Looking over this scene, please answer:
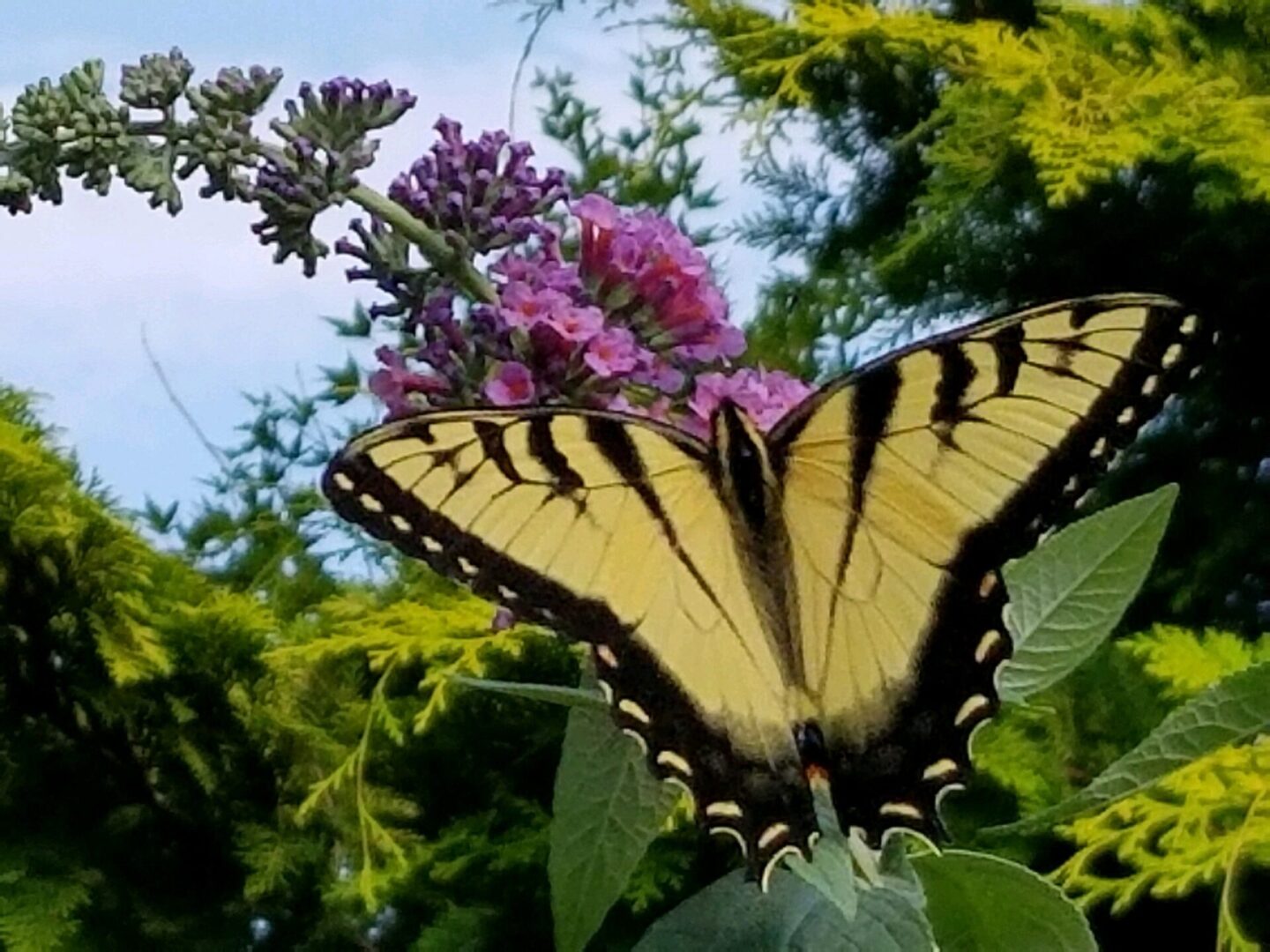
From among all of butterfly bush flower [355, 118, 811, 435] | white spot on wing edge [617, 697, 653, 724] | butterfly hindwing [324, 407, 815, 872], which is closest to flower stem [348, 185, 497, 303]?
butterfly bush flower [355, 118, 811, 435]

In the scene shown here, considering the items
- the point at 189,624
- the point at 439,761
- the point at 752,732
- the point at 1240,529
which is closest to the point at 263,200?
the point at 752,732

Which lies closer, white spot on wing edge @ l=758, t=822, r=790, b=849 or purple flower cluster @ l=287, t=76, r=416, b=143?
white spot on wing edge @ l=758, t=822, r=790, b=849

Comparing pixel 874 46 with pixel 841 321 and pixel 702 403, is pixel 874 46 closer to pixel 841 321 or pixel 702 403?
pixel 841 321

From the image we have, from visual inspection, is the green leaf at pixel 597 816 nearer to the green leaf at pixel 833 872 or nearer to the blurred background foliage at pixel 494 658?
the green leaf at pixel 833 872

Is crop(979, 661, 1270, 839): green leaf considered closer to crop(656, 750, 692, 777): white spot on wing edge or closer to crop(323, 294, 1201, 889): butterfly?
crop(323, 294, 1201, 889): butterfly

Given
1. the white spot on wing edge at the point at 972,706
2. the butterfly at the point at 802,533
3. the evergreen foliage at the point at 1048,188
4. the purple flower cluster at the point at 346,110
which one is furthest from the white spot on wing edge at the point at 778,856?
the evergreen foliage at the point at 1048,188
